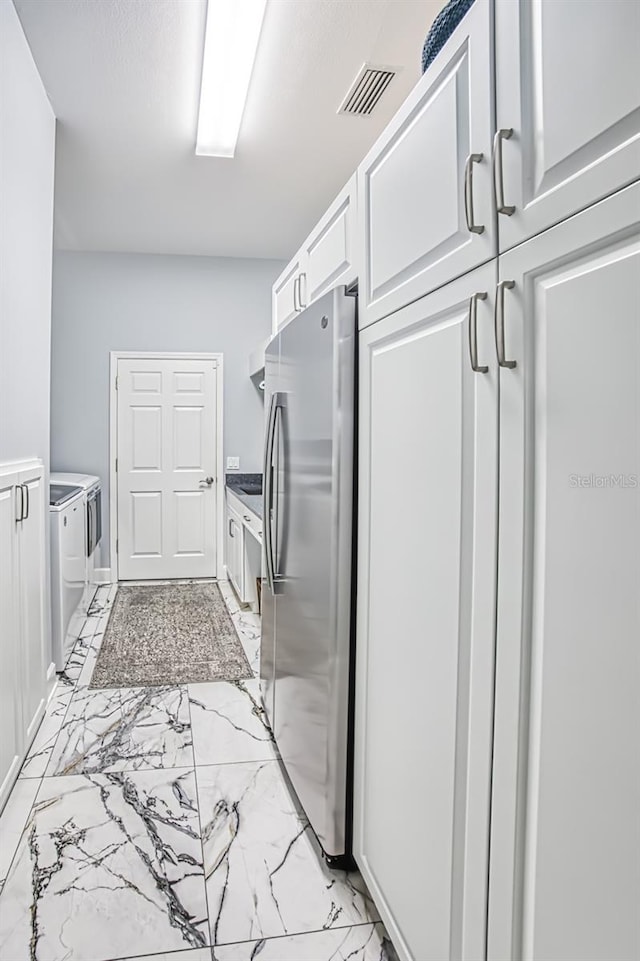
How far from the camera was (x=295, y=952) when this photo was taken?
149cm

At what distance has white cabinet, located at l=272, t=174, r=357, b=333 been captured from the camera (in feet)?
5.89

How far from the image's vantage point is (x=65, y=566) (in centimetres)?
328

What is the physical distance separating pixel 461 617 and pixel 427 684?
0.70 feet

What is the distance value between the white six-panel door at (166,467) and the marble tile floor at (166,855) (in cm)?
268

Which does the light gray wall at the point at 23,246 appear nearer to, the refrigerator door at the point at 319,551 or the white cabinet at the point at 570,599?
the refrigerator door at the point at 319,551

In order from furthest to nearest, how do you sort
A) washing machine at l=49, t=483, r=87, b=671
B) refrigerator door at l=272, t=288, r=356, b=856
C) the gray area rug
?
the gray area rug < washing machine at l=49, t=483, r=87, b=671 < refrigerator door at l=272, t=288, r=356, b=856

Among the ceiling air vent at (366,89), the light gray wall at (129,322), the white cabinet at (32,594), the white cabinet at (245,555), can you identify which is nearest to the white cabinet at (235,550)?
the white cabinet at (245,555)

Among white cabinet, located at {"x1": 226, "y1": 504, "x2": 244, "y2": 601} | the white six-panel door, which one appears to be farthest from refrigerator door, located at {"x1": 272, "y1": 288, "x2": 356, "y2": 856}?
the white six-panel door

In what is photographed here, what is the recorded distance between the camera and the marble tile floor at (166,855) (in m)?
1.52

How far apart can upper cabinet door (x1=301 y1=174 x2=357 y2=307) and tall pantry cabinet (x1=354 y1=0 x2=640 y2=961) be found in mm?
360

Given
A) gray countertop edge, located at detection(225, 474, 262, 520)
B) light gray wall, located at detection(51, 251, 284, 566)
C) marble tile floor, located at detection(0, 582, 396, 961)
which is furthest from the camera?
light gray wall, located at detection(51, 251, 284, 566)

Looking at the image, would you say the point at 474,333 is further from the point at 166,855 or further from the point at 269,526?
the point at 166,855

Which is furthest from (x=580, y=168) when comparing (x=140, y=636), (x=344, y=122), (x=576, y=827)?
(x=140, y=636)

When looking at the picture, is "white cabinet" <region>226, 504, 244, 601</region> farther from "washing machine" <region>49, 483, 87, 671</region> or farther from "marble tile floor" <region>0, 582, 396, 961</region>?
"marble tile floor" <region>0, 582, 396, 961</region>
